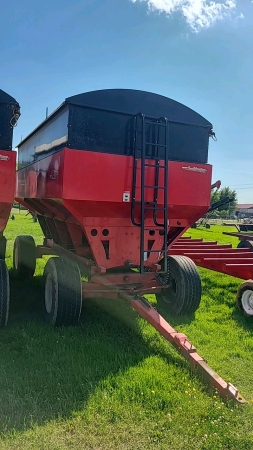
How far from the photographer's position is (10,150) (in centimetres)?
455

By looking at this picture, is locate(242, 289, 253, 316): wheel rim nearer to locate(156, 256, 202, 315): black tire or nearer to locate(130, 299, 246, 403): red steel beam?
locate(156, 256, 202, 315): black tire

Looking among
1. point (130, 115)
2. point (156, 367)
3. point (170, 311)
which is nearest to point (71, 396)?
point (156, 367)

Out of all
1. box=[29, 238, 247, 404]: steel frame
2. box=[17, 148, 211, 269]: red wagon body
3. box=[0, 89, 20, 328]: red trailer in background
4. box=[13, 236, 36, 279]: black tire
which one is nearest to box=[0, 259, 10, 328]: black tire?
box=[0, 89, 20, 328]: red trailer in background

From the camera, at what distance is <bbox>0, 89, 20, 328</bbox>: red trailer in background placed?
4398 millimetres

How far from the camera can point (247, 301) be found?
5699mm

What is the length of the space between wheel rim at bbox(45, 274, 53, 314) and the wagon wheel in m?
2.74

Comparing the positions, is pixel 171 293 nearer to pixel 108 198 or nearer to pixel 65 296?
pixel 65 296

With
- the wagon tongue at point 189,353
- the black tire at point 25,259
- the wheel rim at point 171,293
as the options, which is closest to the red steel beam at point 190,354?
the wagon tongue at point 189,353

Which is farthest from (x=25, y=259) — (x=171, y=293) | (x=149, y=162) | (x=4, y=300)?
(x=149, y=162)

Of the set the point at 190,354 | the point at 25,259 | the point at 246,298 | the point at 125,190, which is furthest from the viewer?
the point at 25,259

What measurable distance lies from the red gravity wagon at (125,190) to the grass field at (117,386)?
38 cm

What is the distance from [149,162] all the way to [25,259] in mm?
3845

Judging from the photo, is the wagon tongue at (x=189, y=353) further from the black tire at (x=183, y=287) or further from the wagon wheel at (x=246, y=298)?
the wagon wheel at (x=246, y=298)

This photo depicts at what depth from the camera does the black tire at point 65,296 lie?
480cm
